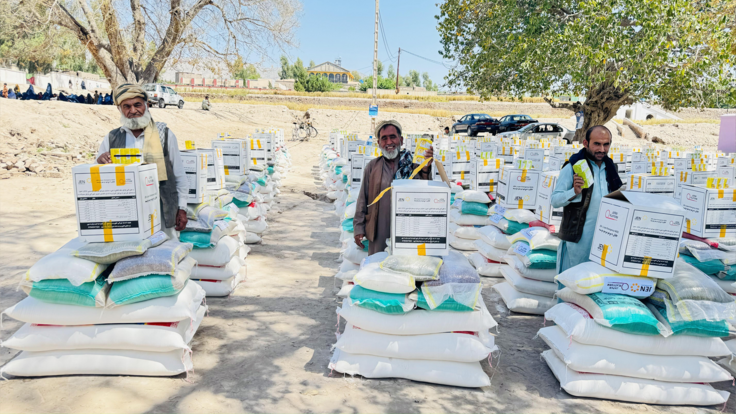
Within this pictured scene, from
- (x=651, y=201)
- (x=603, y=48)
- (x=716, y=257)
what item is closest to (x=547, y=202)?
(x=716, y=257)

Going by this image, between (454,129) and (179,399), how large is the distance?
28.5 m

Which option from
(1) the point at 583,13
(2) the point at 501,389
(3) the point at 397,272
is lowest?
(2) the point at 501,389

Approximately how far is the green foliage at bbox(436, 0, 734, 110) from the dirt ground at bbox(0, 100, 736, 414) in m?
6.22

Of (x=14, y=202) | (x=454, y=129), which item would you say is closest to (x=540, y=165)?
(x=14, y=202)

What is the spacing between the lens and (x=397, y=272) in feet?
10.4

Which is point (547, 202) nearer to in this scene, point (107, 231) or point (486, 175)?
point (486, 175)

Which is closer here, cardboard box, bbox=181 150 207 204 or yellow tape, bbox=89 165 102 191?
yellow tape, bbox=89 165 102 191

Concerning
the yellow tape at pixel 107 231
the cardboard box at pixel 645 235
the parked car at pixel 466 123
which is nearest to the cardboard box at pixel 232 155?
the yellow tape at pixel 107 231

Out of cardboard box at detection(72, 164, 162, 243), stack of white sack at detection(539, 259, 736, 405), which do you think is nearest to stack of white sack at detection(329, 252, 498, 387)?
stack of white sack at detection(539, 259, 736, 405)

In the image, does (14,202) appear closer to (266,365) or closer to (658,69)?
(266,365)

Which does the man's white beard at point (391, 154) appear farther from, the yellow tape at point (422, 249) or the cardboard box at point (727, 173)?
the cardboard box at point (727, 173)

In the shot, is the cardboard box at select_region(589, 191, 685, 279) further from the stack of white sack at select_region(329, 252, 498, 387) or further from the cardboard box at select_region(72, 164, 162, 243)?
the cardboard box at select_region(72, 164, 162, 243)

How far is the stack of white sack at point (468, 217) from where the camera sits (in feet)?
20.8

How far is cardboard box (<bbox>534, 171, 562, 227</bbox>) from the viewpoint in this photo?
4.76m
